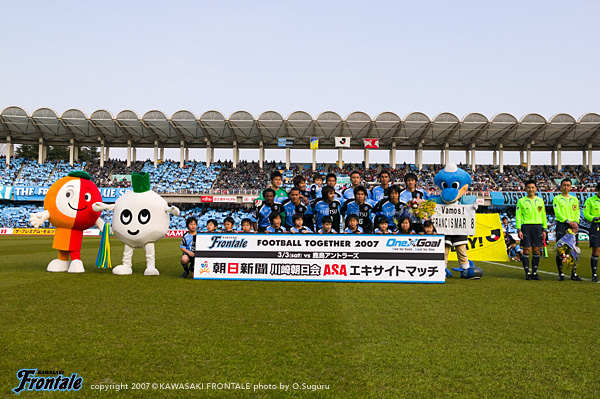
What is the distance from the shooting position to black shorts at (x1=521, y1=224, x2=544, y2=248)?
7918 millimetres

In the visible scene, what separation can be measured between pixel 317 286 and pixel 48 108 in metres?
36.5

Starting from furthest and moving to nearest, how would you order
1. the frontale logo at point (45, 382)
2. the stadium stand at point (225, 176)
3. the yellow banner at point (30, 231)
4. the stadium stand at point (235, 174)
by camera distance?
the stadium stand at point (235, 174) → the stadium stand at point (225, 176) → the yellow banner at point (30, 231) → the frontale logo at point (45, 382)

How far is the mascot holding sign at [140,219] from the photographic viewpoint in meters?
7.72

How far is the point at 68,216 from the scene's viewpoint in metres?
8.04

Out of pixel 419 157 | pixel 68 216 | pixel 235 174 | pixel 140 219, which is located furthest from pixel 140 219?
pixel 419 157

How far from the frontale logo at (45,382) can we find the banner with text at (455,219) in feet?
22.6

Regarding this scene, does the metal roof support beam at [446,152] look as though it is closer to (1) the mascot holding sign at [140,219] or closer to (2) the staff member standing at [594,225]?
(2) the staff member standing at [594,225]

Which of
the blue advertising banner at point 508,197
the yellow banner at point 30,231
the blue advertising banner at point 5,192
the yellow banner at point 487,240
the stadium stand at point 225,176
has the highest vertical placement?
the stadium stand at point 225,176

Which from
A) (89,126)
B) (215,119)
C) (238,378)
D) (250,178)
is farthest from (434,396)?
(89,126)

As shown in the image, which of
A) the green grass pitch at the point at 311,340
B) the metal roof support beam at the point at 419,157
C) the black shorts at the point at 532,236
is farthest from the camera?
the metal roof support beam at the point at 419,157

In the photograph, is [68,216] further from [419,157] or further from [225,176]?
[419,157]

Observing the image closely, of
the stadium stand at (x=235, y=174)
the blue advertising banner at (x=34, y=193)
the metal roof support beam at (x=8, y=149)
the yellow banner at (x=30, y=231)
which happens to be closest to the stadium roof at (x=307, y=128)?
the metal roof support beam at (x=8, y=149)

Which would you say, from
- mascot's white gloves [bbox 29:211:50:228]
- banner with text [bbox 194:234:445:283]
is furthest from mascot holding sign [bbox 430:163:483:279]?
mascot's white gloves [bbox 29:211:50:228]

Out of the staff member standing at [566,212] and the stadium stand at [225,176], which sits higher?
the stadium stand at [225,176]
